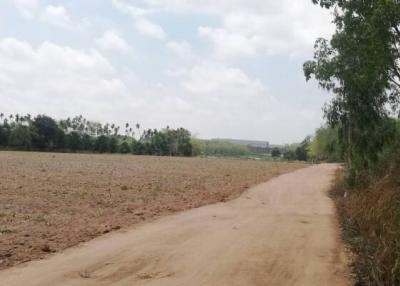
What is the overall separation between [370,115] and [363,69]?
18.5ft

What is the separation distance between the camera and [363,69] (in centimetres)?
1077

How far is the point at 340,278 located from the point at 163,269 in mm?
2795

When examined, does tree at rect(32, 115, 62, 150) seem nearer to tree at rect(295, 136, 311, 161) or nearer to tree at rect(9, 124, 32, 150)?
tree at rect(9, 124, 32, 150)

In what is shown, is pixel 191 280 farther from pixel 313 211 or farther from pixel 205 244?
pixel 313 211

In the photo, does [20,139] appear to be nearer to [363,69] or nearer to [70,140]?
[70,140]

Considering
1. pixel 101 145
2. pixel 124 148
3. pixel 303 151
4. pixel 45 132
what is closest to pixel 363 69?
pixel 45 132

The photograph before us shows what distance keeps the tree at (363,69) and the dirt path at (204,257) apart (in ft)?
12.6

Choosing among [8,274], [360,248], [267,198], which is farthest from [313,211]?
[8,274]

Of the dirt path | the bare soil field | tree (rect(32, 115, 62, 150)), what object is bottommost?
the dirt path

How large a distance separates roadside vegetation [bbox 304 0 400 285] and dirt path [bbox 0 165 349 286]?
2.26 feet

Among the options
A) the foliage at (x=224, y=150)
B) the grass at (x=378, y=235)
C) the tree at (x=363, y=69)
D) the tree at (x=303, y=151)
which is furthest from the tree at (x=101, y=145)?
the grass at (x=378, y=235)

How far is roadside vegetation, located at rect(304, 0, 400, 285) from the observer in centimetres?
797

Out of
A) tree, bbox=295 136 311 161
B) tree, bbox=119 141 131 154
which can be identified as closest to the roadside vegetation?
tree, bbox=119 141 131 154

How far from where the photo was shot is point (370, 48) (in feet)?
33.7
